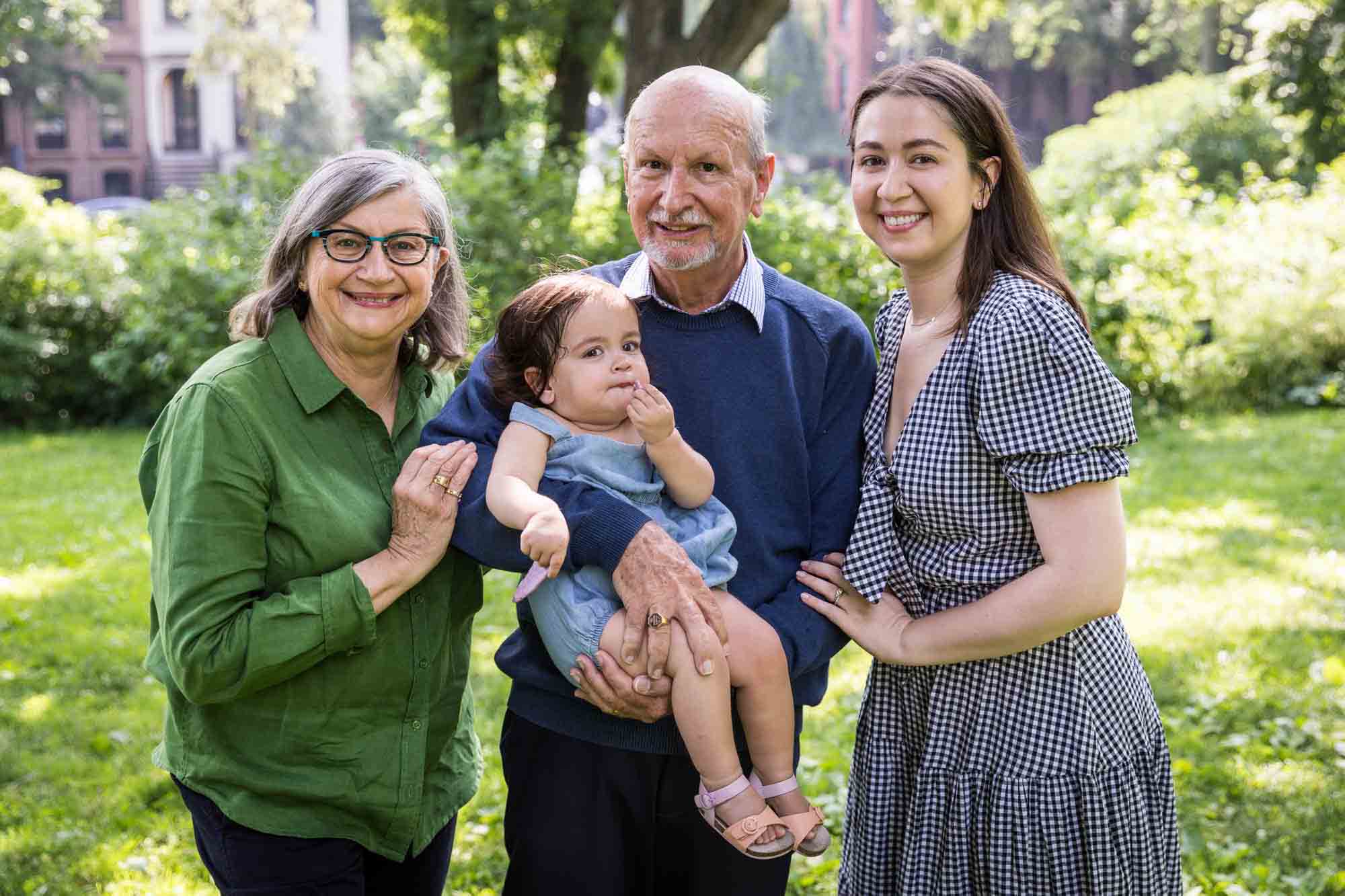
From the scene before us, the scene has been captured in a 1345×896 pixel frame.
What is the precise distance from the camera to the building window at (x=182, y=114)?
47250 millimetres

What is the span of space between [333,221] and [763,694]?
1.20 meters

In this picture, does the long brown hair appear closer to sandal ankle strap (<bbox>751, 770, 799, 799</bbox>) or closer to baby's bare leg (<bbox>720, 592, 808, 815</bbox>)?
baby's bare leg (<bbox>720, 592, 808, 815</bbox>)

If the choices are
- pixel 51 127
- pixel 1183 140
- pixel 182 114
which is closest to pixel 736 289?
pixel 1183 140

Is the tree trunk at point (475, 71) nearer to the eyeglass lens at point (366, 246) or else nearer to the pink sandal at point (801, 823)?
the eyeglass lens at point (366, 246)

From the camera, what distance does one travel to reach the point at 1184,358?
11.6m

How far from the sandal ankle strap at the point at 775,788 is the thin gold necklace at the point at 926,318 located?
0.91 meters

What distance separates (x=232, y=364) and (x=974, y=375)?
1352mm

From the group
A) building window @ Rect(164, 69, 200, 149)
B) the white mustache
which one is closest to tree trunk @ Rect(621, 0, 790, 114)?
the white mustache

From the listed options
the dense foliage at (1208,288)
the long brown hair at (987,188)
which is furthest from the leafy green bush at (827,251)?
the long brown hair at (987,188)

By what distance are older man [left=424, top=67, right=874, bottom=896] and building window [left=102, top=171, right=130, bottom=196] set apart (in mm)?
48238

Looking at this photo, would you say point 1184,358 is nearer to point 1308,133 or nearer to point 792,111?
point 1308,133

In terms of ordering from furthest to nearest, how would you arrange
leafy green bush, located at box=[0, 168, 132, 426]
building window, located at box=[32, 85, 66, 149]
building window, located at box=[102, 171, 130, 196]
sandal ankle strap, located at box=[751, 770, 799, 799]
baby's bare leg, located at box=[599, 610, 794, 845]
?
building window, located at box=[102, 171, 130, 196], building window, located at box=[32, 85, 66, 149], leafy green bush, located at box=[0, 168, 132, 426], sandal ankle strap, located at box=[751, 770, 799, 799], baby's bare leg, located at box=[599, 610, 794, 845]

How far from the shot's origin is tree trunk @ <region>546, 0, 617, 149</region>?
11.2m

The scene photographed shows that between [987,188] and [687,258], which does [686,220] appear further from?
[987,188]
